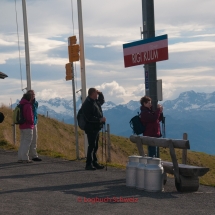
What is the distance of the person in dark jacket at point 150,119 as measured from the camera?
492 inches

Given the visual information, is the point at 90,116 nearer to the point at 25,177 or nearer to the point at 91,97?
the point at 91,97

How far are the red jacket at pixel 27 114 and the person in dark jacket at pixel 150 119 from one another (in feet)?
11.9

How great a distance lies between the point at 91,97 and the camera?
A: 1346 centimetres

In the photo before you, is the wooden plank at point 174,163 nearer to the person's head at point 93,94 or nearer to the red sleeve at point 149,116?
the red sleeve at point 149,116

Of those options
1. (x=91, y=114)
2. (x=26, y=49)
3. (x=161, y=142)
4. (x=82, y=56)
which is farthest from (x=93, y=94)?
(x=26, y=49)

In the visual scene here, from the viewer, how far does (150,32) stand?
13.4 meters

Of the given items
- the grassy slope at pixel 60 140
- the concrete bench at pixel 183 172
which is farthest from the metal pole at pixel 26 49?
the concrete bench at pixel 183 172

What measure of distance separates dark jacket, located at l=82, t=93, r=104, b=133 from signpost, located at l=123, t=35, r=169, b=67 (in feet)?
3.95

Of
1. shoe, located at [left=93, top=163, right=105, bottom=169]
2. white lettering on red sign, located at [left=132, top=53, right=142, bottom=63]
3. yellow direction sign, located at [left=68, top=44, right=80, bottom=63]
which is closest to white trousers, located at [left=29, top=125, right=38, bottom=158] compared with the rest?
yellow direction sign, located at [left=68, top=44, right=80, bottom=63]

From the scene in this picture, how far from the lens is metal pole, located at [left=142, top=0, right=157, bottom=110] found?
13.4 metres

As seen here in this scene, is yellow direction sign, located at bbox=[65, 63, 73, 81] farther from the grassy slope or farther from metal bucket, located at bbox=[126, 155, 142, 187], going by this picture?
metal bucket, located at bbox=[126, 155, 142, 187]

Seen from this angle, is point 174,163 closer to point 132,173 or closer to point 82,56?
point 132,173

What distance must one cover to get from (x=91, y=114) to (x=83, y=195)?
11.9 feet

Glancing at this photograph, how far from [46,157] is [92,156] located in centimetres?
344
